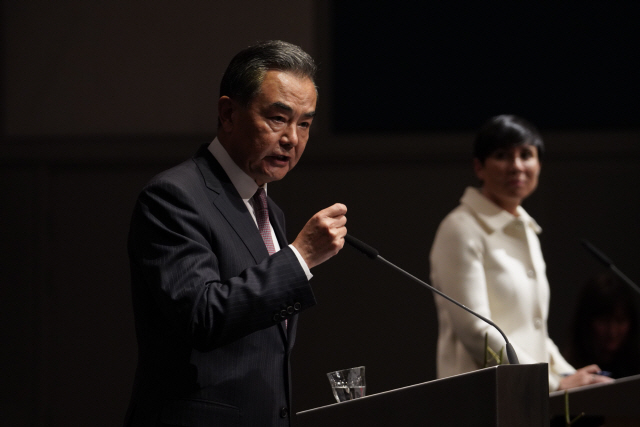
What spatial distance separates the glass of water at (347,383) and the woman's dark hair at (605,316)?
1915mm

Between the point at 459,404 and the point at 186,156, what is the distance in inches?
111

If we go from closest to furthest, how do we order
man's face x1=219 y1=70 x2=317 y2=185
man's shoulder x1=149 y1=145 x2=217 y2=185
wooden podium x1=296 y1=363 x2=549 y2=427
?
wooden podium x1=296 y1=363 x2=549 y2=427 → man's shoulder x1=149 y1=145 x2=217 y2=185 → man's face x1=219 y1=70 x2=317 y2=185

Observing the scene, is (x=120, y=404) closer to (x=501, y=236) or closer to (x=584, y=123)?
(x=501, y=236)

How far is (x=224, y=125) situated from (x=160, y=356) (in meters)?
0.56

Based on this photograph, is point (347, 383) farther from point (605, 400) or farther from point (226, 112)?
point (605, 400)

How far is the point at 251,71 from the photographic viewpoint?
1.80 m

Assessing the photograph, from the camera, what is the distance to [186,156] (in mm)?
3967

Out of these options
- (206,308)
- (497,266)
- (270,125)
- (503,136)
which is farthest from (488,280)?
(206,308)

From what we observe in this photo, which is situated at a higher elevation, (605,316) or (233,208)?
(233,208)

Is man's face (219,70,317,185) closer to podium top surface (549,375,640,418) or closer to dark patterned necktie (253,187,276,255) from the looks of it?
dark patterned necktie (253,187,276,255)

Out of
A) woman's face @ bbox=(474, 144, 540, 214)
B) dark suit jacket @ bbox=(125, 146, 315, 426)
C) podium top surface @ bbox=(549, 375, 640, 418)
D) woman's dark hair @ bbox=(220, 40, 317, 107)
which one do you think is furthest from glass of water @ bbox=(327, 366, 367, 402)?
woman's face @ bbox=(474, 144, 540, 214)

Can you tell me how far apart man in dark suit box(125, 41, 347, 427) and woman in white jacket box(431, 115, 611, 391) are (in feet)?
3.13

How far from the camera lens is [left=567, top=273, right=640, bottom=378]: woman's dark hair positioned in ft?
10.5

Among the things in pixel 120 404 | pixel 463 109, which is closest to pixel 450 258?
pixel 463 109
